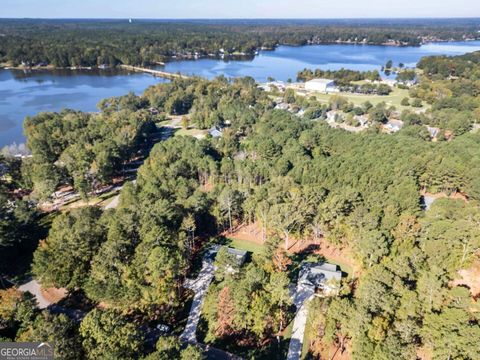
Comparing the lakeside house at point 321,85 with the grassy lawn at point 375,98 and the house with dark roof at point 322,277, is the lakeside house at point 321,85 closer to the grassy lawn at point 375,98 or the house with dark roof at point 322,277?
the grassy lawn at point 375,98

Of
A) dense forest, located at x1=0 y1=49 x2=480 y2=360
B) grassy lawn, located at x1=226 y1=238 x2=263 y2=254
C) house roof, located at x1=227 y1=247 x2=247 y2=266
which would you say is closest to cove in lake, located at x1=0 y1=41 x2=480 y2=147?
dense forest, located at x1=0 y1=49 x2=480 y2=360

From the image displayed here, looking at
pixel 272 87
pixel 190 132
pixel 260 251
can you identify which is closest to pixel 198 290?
pixel 260 251

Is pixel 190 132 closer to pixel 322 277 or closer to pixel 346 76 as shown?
pixel 322 277

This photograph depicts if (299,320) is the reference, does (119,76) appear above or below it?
above

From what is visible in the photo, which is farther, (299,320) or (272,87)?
(272,87)

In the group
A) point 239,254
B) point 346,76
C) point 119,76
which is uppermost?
point 346,76

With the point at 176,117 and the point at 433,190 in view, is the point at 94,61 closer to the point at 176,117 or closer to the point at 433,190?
the point at 176,117

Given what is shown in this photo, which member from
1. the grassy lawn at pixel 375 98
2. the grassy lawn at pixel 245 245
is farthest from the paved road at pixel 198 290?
the grassy lawn at pixel 375 98
